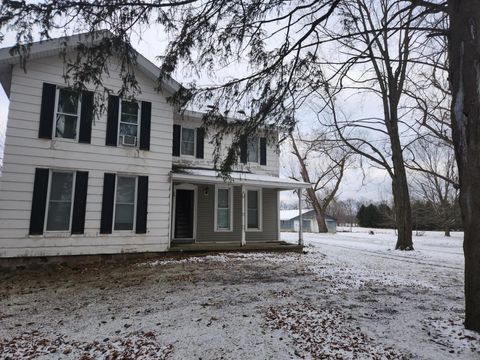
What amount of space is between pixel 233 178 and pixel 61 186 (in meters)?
4.78

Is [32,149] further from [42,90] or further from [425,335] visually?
[425,335]

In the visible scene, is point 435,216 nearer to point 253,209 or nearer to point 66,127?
point 253,209

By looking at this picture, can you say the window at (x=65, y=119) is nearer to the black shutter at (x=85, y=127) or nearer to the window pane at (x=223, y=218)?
the black shutter at (x=85, y=127)

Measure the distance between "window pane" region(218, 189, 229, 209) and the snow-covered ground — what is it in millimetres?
4700

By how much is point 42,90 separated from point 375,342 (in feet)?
31.7

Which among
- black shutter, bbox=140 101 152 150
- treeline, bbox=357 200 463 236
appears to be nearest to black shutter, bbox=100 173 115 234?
black shutter, bbox=140 101 152 150

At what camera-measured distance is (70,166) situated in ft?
28.7

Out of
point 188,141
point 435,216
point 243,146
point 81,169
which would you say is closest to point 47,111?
point 81,169

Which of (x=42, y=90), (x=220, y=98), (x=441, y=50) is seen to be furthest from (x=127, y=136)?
(x=441, y=50)

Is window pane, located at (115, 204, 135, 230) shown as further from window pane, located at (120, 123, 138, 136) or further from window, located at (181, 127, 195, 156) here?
window, located at (181, 127, 195, 156)

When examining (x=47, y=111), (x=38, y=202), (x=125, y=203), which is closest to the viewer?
(x=38, y=202)

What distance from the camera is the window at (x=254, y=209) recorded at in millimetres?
12891

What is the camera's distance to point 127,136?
9.70 m

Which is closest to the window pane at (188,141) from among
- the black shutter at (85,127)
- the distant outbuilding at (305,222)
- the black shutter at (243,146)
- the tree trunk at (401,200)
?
the black shutter at (85,127)
